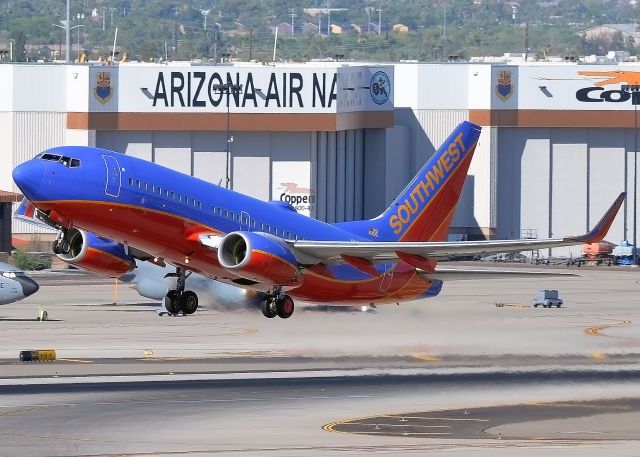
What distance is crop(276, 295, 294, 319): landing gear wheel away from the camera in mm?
79562

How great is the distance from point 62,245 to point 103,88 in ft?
312

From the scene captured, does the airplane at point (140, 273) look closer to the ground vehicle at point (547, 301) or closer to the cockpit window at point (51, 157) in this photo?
the cockpit window at point (51, 157)

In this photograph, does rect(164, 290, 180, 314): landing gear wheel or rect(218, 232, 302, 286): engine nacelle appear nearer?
rect(218, 232, 302, 286): engine nacelle

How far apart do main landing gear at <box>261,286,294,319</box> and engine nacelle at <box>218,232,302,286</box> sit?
1.85m

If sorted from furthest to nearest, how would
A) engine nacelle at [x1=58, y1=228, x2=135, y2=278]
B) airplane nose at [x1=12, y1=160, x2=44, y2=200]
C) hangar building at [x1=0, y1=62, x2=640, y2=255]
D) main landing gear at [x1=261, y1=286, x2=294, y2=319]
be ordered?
hangar building at [x1=0, y1=62, x2=640, y2=255]
main landing gear at [x1=261, y1=286, x2=294, y2=319]
engine nacelle at [x1=58, y1=228, x2=135, y2=278]
airplane nose at [x1=12, y1=160, x2=44, y2=200]

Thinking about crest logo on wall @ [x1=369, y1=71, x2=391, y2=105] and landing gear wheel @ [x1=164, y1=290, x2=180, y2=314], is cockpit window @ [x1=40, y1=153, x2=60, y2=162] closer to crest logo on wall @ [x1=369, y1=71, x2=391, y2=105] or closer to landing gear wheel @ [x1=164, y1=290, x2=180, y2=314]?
landing gear wheel @ [x1=164, y1=290, x2=180, y2=314]

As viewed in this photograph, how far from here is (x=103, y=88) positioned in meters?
167

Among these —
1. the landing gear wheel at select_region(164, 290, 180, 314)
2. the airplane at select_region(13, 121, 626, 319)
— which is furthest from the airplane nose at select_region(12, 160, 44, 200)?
the landing gear wheel at select_region(164, 290, 180, 314)

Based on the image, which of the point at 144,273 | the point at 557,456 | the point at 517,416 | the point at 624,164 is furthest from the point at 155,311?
the point at 624,164

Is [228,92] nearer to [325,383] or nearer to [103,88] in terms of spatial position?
[103,88]

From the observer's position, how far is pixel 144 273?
422ft

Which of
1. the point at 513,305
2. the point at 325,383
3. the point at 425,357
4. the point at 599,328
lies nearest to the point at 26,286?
the point at 425,357

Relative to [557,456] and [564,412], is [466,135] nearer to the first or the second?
[564,412]

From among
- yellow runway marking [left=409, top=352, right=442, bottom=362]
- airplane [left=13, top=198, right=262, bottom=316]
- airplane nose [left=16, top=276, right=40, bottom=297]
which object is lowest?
yellow runway marking [left=409, top=352, right=442, bottom=362]
